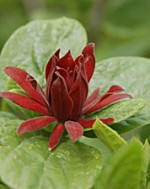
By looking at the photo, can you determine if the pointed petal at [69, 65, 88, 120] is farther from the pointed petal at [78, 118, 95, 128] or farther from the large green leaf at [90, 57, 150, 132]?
the large green leaf at [90, 57, 150, 132]

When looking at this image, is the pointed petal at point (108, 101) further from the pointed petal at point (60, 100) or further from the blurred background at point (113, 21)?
the blurred background at point (113, 21)

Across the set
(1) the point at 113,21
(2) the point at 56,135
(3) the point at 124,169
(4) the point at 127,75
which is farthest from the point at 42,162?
(1) the point at 113,21

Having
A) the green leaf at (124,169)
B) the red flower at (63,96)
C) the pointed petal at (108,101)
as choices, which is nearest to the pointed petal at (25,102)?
the red flower at (63,96)

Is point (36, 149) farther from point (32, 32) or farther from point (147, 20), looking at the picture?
point (147, 20)

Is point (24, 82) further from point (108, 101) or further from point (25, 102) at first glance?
point (108, 101)

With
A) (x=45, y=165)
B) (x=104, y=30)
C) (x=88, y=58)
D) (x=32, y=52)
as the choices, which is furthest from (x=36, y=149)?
(x=104, y=30)

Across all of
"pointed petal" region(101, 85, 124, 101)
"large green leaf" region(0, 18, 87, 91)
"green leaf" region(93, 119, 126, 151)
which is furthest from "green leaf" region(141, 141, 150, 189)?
"large green leaf" region(0, 18, 87, 91)
